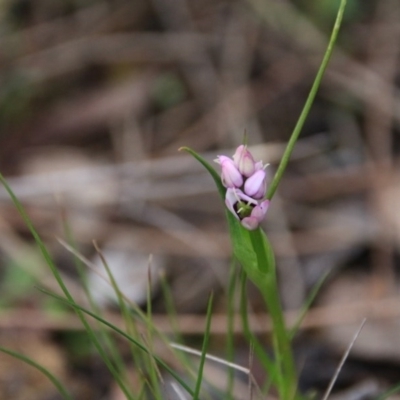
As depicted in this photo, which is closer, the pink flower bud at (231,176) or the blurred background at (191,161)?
the pink flower bud at (231,176)

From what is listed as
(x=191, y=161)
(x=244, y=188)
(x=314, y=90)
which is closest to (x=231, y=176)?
(x=244, y=188)

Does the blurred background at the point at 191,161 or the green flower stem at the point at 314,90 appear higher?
the green flower stem at the point at 314,90

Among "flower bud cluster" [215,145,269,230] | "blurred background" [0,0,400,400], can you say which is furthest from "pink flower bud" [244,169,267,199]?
"blurred background" [0,0,400,400]

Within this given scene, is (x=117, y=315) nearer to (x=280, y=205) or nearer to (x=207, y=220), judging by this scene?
(x=207, y=220)

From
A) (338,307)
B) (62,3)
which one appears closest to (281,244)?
(338,307)

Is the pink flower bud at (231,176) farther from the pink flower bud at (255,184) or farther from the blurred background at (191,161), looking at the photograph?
the blurred background at (191,161)

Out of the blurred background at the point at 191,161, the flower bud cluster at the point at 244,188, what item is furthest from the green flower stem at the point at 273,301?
the blurred background at the point at 191,161

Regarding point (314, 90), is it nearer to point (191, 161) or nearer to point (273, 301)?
point (273, 301)
